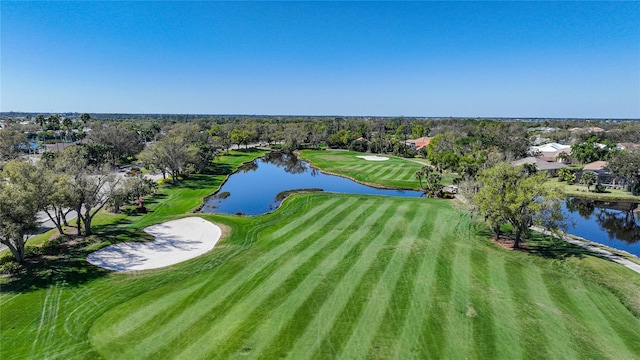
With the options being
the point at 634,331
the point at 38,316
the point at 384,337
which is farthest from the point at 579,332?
the point at 38,316

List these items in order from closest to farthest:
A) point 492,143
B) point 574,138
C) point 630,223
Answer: point 630,223
point 492,143
point 574,138

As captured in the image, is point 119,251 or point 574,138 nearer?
point 119,251

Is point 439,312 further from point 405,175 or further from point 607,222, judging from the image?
point 405,175

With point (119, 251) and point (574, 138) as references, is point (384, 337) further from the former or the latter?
point (574, 138)

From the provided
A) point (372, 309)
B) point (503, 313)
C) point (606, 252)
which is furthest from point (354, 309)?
point (606, 252)

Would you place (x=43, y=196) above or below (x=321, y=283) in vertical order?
above

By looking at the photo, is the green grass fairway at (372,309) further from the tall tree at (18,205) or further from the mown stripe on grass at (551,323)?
the tall tree at (18,205)

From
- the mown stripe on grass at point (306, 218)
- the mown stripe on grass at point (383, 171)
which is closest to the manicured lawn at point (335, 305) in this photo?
the mown stripe on grass at point (306, 218)

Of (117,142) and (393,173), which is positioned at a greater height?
(117,142)
